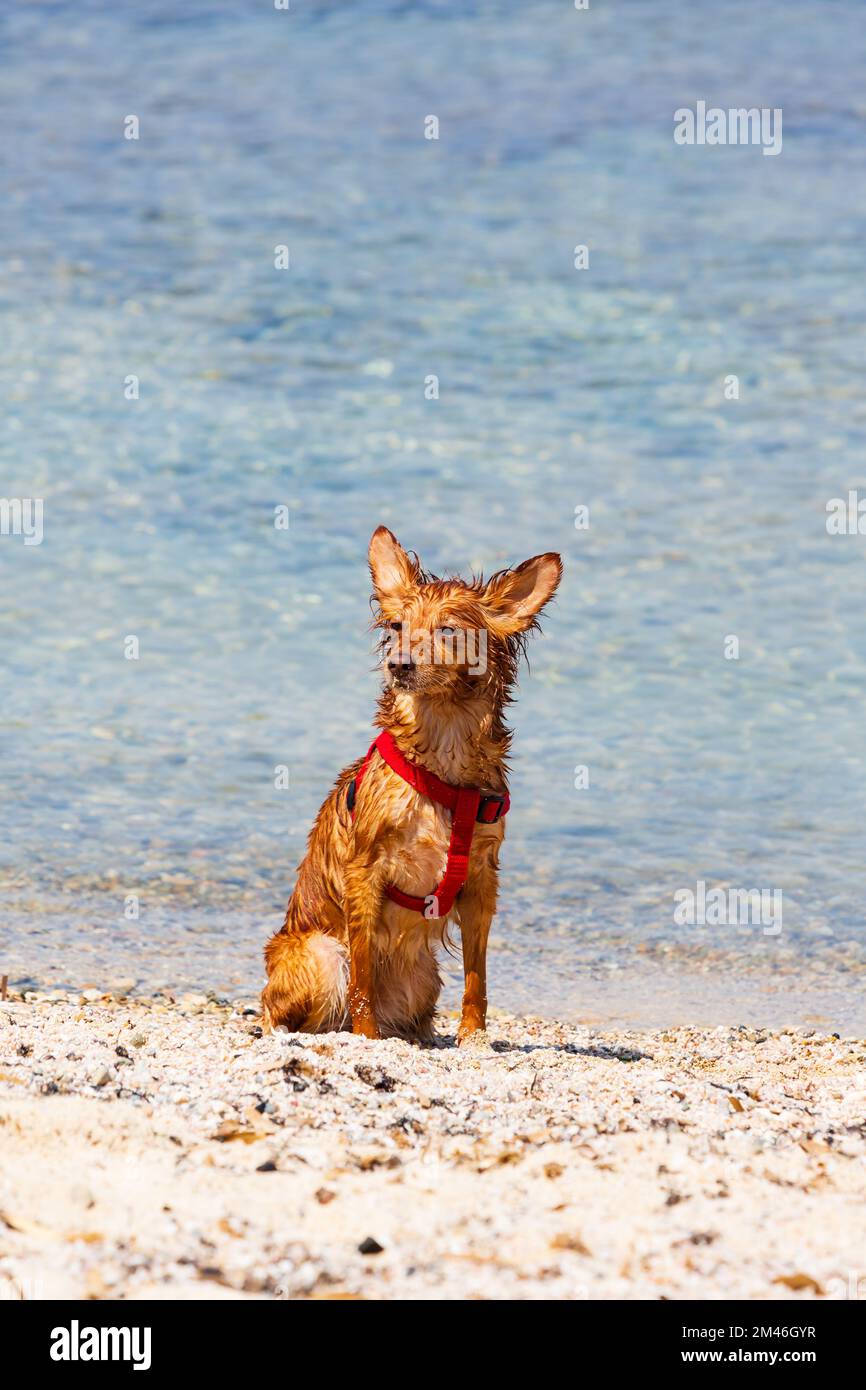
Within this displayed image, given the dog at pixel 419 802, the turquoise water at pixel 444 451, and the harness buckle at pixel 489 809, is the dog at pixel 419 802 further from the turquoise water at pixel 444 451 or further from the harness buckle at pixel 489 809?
the turquoise water at pixel 444 451

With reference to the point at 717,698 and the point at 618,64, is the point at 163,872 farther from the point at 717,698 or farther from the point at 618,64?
the point at 618,64

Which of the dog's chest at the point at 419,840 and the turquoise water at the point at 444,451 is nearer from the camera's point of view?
the dog's chest at the point at 419,840

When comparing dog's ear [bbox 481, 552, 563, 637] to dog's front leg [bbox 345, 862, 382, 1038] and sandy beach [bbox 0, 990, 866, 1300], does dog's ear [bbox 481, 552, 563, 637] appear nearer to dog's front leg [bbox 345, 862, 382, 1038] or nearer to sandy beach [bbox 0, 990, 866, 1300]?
dog's front leg [bbox 345, 862, 382, 1038]

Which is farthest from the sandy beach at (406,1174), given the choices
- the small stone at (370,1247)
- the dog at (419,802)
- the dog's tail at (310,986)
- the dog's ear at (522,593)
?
the dog's ear at (522,593)

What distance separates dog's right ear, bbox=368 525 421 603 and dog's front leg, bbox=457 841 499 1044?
0.97 meters

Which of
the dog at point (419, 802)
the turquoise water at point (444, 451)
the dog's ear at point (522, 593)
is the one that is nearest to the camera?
the dog at point (419, 802)

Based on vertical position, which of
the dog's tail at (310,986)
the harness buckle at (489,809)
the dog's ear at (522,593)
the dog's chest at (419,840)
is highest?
the dog's ear at (522,593)

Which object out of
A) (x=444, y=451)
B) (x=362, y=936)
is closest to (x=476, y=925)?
(x=362, y=936)

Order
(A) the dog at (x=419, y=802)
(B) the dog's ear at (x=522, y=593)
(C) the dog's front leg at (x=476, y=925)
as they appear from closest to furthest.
→ (A) the dog at (x=419, y=802)
(B) the dog's ear at (x=522, y=593)
(C) the dog's front leg at (x=476, y=925)

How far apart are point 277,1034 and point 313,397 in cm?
1268

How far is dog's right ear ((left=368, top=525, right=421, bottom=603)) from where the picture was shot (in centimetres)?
612

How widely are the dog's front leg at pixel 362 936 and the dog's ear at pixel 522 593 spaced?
1.02 meters

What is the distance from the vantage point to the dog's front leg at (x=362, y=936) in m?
6.11
